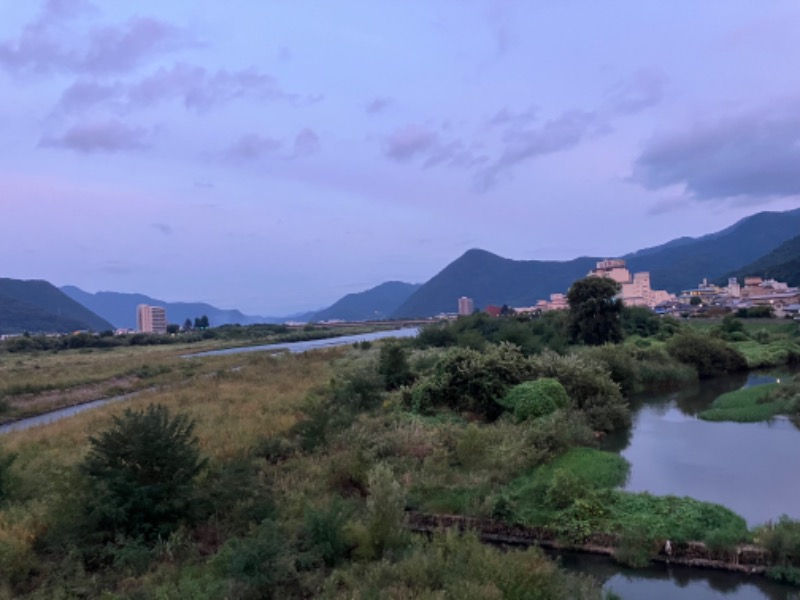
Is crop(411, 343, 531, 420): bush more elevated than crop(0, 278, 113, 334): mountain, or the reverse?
crop(0, 278, 113, 334): mountain

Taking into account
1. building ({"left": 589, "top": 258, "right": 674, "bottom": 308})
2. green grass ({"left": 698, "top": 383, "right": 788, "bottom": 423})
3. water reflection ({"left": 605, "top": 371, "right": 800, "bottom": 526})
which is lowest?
water reflection ({"left": 605, "top": 371, "right": 800, "bottom": 526})

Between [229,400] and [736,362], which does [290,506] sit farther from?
[736,362]

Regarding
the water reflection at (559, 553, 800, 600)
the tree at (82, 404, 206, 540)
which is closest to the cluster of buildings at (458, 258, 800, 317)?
the water reflection at (559, 553, 800, 600)

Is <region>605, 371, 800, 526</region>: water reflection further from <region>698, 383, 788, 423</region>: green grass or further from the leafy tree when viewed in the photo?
the leafy tree

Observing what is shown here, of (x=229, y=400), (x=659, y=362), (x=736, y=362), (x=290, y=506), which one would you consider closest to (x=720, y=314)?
(x=736, y=362)

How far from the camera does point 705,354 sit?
33.8m

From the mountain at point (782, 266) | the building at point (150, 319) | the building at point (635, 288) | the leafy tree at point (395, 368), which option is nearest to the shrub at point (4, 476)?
the leafy tree at point (395, 368)

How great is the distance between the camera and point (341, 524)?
9.30 meters

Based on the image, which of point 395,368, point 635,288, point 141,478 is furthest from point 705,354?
point 635,288

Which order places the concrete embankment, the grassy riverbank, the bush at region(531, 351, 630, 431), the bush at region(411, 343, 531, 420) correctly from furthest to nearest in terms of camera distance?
the bush at region(411, 343, 531, 420) → the bush at region(531, 351, 630, 431) → the concrete embankment → the grassy riverbank

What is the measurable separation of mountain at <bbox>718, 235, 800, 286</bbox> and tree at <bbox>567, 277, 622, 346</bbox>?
76454 millimetres

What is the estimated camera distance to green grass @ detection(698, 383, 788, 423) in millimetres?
21328

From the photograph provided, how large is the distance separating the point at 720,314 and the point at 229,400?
60.0m

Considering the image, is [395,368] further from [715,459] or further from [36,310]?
[36,310]
